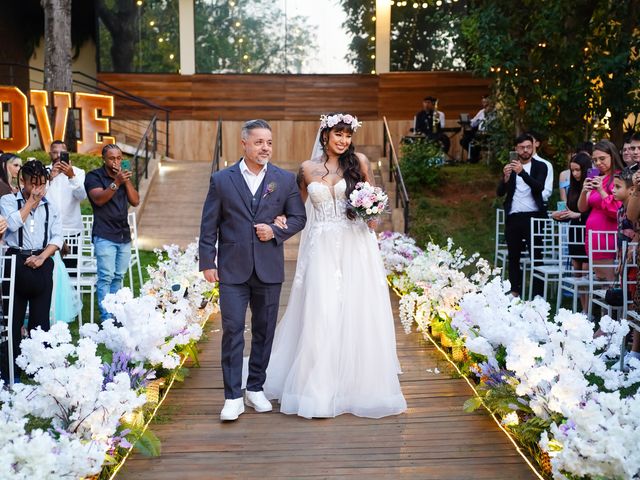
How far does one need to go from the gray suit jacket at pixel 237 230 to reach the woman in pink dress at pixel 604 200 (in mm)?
3416

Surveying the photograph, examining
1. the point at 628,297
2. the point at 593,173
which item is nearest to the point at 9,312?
the point at 628,297

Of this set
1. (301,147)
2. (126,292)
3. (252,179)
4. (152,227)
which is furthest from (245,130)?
(301,147)

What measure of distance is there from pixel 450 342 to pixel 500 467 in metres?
2.48

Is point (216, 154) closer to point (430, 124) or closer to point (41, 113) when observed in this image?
point (41, 113)

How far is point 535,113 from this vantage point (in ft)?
44.1

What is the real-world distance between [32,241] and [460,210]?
1070 centimetres

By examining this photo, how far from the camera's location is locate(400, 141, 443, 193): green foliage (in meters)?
16.9

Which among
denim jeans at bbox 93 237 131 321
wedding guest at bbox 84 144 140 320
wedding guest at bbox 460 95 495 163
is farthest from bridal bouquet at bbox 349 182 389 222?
wedding guest at bbox 460 95 495 163

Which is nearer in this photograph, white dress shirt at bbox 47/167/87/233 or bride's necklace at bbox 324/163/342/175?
bride's necklace at bbox 324/163/342/175

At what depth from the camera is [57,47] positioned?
55.3ft

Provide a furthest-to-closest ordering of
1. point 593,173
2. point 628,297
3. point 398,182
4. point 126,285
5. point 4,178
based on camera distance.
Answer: point 398,182
point 126,285
point 593,173
point 4,178
point 628,297

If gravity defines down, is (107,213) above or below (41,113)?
below

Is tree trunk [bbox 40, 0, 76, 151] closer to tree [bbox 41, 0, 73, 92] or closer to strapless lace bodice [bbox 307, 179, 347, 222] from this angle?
tree [bbox 41, 0, 73, 92]

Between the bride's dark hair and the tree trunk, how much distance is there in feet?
39.6
